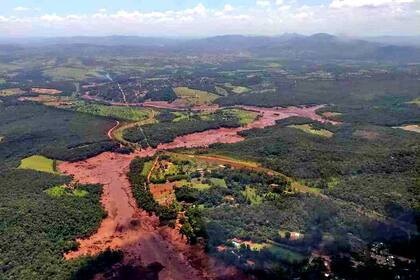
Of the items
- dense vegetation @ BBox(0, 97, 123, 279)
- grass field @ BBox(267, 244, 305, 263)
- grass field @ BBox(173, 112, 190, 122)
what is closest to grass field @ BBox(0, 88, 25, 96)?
dense vegetation @ BBox(0, 97, 123, 279)

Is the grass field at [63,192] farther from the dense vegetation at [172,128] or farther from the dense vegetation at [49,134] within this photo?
the dense vegetation at [172,128]

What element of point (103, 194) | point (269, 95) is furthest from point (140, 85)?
point (103, 194)

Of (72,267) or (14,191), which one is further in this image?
(14,191)

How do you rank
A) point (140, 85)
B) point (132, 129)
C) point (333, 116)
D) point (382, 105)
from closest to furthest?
point (132, 129) < point (333, 116) < point (382, 105) < point (140, 85)

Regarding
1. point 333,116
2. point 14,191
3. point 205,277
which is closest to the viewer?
point 205,277

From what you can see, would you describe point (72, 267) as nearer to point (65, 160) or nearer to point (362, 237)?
point (362, 237)

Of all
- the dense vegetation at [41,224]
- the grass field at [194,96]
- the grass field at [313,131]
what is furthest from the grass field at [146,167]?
the grass field at [194,96]
